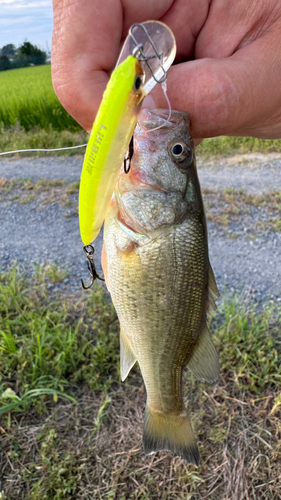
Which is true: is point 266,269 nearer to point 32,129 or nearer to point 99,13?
point 99,13

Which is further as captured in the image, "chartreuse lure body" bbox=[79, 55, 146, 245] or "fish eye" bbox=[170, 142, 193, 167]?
"fish eye" bbox=[170, 142, 193, 167]

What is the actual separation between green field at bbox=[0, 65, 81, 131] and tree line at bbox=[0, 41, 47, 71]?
0.07 m

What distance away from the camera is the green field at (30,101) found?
3.91 m

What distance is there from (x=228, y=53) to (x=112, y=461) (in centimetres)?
239

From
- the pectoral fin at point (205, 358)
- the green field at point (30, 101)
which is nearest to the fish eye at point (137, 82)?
the pectoral fin at point (205, 358)

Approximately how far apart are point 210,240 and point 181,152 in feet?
9.88

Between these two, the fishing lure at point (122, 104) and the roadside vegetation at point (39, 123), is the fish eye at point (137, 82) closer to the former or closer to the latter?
the fishing lure at point (122, 104)

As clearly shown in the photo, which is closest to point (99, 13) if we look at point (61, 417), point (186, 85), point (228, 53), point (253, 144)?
point (186, 85)

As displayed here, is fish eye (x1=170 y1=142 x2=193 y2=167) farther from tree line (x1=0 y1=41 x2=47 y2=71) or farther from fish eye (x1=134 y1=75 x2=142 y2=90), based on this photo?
tree line (x1=0 y1=41 x2=47 y2=71)

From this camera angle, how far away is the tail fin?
67.9 inches

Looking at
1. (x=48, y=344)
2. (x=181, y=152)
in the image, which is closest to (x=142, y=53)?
(x=181, y=152)

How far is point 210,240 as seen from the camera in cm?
430

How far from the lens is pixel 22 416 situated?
2.60 metres

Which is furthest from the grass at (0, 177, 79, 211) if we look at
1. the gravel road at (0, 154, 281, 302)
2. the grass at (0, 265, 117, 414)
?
the grass at (0, 265, 117, 414)
